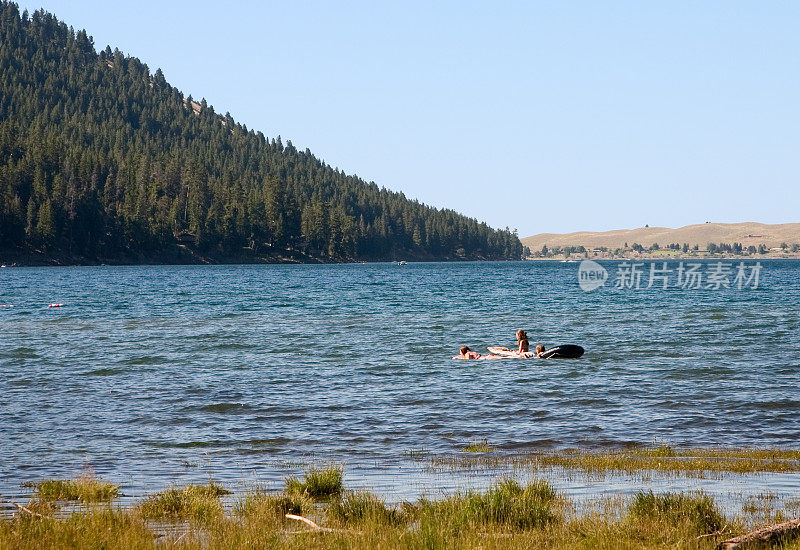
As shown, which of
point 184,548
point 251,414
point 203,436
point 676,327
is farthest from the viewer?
point 676,327

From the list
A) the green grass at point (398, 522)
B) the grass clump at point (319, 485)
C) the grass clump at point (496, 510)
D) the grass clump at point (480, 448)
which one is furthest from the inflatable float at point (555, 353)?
the grass clump at point (496, 510)

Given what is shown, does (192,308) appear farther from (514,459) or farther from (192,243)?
(192,243)

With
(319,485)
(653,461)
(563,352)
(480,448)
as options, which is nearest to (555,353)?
(563,352)

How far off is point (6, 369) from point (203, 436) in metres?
13.3

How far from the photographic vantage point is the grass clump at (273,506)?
980 centimetres

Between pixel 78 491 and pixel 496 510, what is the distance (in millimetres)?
5424

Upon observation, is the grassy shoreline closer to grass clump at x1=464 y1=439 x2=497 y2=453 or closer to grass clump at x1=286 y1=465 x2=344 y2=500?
grass clump at x1=286 y1=465 x2=344 y2=500

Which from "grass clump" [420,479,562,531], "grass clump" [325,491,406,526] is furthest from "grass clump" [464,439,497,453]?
"grass clump" [325,491,406,526]

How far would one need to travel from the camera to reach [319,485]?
37.1 ft

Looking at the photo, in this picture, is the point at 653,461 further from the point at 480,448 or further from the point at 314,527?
the point at 314,527

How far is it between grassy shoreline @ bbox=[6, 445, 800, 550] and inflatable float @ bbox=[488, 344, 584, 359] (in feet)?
57.4

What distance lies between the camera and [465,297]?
7462 centimetres

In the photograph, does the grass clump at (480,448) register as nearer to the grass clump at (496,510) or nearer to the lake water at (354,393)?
the lake water at (354,393)

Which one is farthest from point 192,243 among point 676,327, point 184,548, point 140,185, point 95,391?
point 184,548
